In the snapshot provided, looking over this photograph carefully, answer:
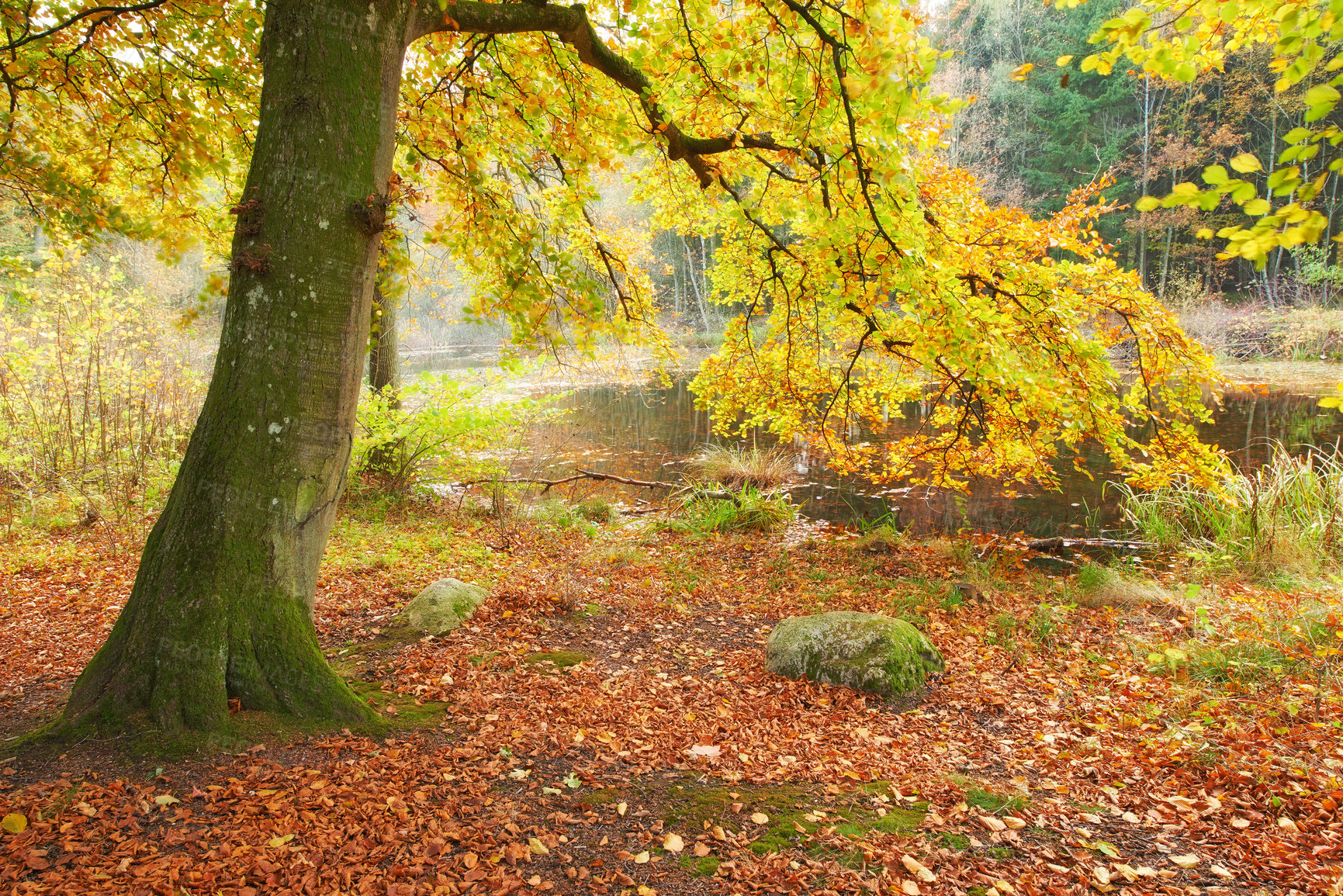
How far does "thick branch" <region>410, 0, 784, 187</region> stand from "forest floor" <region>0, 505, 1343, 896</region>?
3.21m

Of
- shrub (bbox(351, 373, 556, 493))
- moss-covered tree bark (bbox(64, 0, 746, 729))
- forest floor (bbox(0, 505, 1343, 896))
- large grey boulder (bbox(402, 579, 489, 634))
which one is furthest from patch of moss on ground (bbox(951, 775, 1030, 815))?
shrub (bbox(351, 373, 556, 493))

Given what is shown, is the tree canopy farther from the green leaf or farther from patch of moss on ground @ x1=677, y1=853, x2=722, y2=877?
patch of moss on ground @ x1=677, y1=853, x2=722, y2=877

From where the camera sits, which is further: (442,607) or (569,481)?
(569,481)

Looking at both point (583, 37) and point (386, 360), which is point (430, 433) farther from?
point (583, 37)

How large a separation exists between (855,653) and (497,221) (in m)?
3.87

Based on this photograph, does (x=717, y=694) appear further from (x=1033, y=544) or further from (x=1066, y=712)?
(x=1033, y=544)

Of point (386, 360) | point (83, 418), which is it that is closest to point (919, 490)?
point (386, 360)

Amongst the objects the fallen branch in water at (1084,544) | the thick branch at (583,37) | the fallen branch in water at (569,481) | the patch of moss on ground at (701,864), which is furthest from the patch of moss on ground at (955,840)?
the fallen branch in water at (569,481)

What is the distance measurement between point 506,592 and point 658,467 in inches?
297

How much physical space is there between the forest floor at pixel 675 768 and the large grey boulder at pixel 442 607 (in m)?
0.10

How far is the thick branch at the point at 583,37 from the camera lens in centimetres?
325

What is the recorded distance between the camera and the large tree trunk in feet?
8.49

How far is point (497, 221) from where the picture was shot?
15.9ft

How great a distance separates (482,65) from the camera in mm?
4805
